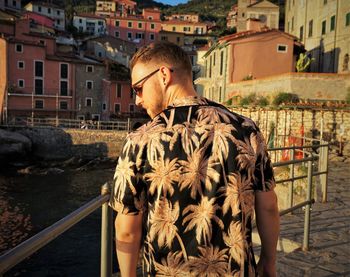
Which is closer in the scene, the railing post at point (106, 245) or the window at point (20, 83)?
the railing post at point (106, 245)

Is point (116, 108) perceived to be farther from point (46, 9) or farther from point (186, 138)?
point (186, 138)

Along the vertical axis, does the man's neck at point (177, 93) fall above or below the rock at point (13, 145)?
above

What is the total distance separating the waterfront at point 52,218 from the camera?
13.3 meters

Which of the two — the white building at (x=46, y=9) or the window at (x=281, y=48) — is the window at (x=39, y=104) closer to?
the window at (x=281, y=48)

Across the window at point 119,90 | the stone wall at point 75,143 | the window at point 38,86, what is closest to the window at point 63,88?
the window at point 38,86

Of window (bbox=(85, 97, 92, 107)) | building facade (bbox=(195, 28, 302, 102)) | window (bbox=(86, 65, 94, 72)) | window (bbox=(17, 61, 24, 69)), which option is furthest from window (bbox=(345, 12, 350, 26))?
window (bbox=(17, 61, 24, 69))

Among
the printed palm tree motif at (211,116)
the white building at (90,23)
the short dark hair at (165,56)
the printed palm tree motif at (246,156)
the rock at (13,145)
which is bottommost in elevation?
the rock at (13,145)

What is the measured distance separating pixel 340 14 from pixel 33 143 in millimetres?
29165

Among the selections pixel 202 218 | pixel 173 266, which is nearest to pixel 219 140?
pixel 202 218

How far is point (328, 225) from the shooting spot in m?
5.41

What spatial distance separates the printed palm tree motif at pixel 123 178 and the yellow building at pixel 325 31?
3038cm

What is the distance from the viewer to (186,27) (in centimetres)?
7631

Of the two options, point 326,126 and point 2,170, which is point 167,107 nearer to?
point 326,126

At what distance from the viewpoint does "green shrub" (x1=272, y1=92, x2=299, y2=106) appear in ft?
64.5
